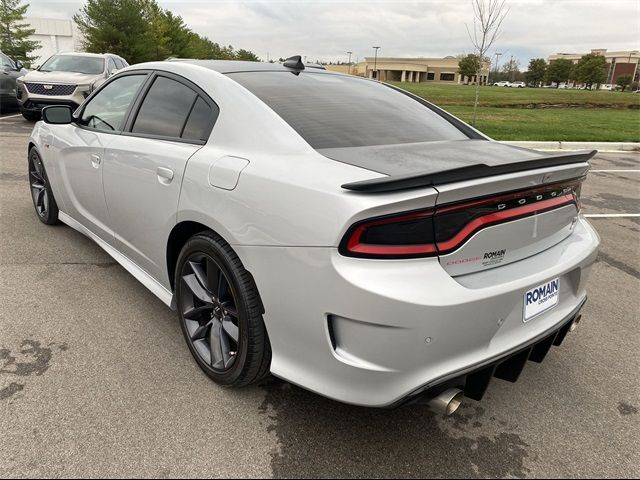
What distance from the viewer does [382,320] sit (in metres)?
1.72

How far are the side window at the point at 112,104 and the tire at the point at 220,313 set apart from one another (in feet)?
4.32

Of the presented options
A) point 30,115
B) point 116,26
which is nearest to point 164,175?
point 30,115

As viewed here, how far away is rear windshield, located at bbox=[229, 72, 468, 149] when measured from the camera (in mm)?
2395

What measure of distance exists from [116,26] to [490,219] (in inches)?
1434

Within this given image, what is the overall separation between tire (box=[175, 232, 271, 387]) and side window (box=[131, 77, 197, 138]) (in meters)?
0.75

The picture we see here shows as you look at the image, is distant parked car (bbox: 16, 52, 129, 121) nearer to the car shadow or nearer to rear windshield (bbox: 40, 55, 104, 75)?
rear windshield (bbox: 40, 55, 104, 75)

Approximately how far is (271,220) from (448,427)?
1236 millimetres

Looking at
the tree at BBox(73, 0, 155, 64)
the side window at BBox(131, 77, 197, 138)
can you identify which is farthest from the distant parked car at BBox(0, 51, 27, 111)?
the tree at BBox(73, 0, 155, 64)

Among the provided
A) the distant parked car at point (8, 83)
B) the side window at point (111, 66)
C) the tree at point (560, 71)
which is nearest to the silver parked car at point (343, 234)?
the side window at point (111, 66)

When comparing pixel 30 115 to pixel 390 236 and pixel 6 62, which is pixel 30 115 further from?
pixel 390 236

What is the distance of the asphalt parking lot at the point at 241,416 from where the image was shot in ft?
6.55

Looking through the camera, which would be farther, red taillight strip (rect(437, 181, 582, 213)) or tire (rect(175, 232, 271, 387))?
tire (rect(175, 232, 271, 387))

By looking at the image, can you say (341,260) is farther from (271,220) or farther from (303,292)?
(271,220)

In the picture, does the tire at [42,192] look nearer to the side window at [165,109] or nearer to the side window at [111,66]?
the side window at [165,109]
